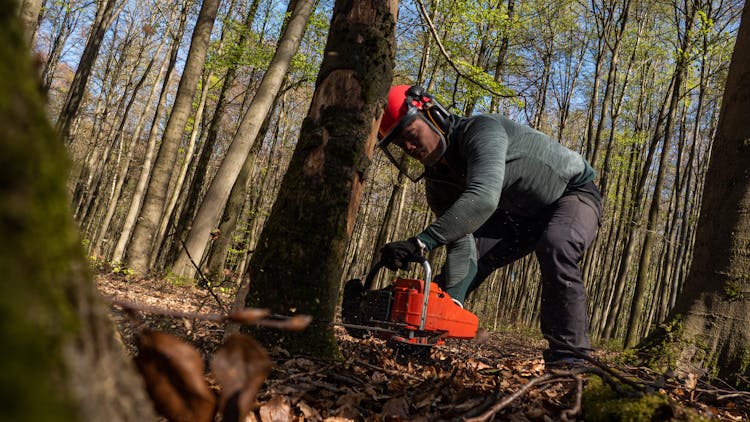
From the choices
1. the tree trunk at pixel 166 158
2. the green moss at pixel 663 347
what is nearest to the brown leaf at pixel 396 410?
the green moss at pixel 663 347

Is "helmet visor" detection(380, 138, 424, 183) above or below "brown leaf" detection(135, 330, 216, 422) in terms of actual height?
above

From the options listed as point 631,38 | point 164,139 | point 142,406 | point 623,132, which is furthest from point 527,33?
point 142,406

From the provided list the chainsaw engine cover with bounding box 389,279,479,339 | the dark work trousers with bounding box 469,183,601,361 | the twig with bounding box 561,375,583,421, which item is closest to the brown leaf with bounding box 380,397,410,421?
the twig with bounding box 561,375,583,421

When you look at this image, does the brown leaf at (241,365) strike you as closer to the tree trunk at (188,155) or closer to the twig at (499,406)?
the twig at (499,406)

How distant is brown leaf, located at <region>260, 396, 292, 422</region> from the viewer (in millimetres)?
1593

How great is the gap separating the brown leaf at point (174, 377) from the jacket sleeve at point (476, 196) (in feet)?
8.46

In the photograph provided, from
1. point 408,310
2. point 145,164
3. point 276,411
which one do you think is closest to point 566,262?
point 408,310

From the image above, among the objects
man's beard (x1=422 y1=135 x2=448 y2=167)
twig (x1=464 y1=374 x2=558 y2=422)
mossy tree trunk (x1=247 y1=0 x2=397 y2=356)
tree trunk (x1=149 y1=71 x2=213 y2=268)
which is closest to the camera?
twig (x1=464 y1=374 x2=558 y2=422)

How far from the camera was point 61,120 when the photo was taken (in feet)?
39.0

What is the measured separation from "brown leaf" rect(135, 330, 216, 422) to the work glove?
8.13ft

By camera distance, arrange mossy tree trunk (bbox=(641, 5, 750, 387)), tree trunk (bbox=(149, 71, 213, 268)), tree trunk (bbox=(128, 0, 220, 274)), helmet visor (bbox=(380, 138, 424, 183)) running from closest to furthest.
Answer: mossy tree trunk (bbox=(641, 5, 750, 387))
helmet visor (bbox=(380, 138, 424, 183))
tree trunk (bbox=(128, 0, 220, 274))
tree trunk (bbox=(149, 71, 213, 268))

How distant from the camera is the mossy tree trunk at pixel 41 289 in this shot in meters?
0.31

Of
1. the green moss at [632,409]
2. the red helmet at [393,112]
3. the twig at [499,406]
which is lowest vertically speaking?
the twig at [499,406]

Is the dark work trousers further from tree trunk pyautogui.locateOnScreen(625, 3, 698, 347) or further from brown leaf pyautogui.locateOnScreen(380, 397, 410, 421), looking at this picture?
tree trunk pyautogui.locateOnScreen(625, 3, 698, 347)
